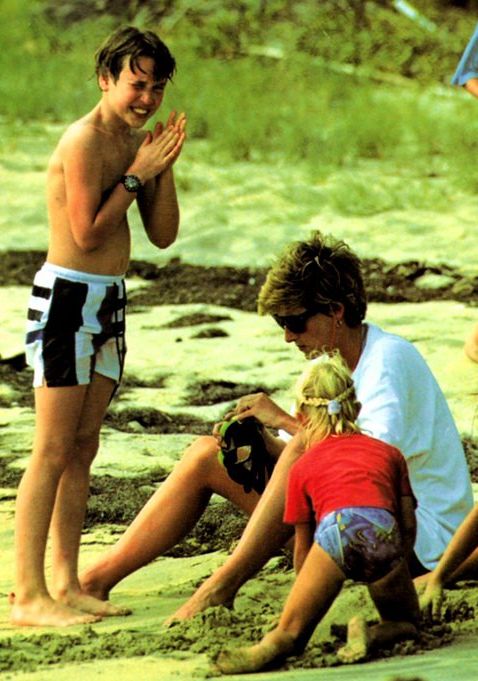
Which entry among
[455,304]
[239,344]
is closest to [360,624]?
[239,344]

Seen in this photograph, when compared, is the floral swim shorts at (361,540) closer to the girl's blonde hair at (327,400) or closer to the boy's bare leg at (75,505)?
the girl's blonde hair at (327,400)

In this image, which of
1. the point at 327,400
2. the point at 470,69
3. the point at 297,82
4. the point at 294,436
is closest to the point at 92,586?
the point at 294,436

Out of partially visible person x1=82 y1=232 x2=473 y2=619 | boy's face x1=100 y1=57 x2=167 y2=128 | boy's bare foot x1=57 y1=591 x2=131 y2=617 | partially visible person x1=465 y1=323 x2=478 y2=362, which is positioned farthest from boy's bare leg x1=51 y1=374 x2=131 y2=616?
partially visible person x1=465 y1=323 x2=478 y2=362

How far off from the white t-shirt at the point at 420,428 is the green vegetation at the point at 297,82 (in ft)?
20.3

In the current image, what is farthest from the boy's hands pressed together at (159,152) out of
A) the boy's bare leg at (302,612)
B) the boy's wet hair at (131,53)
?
the boy's bare leg at (302,612)

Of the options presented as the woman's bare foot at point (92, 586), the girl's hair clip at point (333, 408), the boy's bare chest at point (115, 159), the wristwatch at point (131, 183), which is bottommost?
the woman's bare foot at point (92, 586)

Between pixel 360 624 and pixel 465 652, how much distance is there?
243 mm

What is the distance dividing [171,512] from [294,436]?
54 cm

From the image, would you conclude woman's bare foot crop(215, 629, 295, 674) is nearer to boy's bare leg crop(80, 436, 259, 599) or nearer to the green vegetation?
boy's bare leg crop(80, 436, 259, 599)

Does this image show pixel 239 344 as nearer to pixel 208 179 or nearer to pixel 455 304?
pixel 455 304

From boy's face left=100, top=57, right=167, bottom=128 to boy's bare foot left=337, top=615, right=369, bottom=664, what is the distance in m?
1.49

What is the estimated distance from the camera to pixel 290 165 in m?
11.9

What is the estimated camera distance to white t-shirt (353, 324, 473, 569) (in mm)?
4211

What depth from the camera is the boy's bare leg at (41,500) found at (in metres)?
4.33
